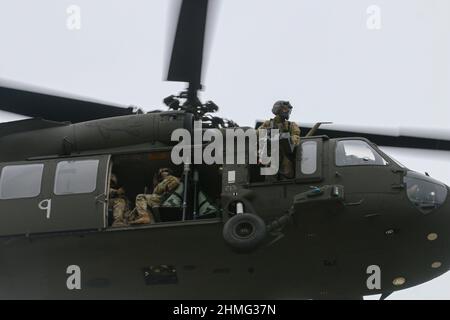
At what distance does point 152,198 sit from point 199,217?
75 centimetres

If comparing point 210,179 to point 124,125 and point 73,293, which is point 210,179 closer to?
point 124,125

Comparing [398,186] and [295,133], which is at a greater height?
[295,133]

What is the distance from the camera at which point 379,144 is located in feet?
47.1

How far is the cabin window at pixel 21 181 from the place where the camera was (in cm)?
1367

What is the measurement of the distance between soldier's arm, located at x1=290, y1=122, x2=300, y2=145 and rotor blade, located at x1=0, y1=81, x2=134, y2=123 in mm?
2705

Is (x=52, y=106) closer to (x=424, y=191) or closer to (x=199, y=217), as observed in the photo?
(x=199, y=217)

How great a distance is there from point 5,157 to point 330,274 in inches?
204

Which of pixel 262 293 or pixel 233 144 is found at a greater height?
pixel 233 144

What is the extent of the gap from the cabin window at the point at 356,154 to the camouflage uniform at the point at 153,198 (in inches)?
91.4

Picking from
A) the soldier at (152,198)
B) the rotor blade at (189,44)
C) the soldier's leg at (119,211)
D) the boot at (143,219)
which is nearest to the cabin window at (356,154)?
the rotor blade at (189,44)

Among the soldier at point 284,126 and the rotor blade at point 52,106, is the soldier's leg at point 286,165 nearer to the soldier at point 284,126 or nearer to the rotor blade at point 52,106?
the soldier at point 284,126

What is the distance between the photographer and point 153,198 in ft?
44.2

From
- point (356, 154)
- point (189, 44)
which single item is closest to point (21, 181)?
point (189, 44)
